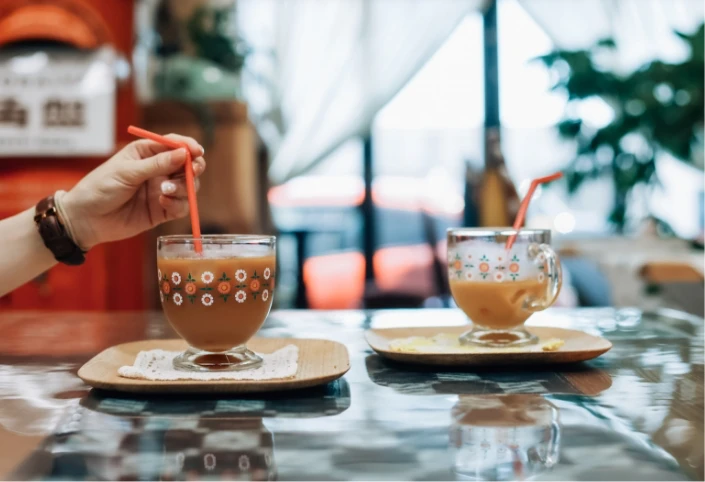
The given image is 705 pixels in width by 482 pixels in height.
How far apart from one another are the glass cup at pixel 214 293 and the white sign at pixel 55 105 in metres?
2.34

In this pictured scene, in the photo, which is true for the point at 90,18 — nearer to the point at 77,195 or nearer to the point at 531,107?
the point at 77,195

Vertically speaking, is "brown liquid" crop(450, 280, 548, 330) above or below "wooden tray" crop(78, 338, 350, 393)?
above

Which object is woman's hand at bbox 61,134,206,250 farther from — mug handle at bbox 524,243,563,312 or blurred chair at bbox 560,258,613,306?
blurred chair at bbox 560,258,613,306

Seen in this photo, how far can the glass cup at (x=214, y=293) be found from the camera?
0.81m

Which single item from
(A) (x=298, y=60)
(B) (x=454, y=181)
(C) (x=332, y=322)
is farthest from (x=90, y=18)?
(B) (x=454, y=181)

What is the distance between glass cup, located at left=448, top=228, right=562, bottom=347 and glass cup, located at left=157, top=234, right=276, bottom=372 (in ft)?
0.96

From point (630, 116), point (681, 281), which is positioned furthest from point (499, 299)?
point (630, 116)

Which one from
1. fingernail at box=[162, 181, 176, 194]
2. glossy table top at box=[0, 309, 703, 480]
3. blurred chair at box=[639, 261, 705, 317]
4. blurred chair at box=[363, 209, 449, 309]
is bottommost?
blurred chair at box=[363, 209, 449, 309]

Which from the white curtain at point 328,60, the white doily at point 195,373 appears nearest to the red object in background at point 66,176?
the white curtain at point 328,60

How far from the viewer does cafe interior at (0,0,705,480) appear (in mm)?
578

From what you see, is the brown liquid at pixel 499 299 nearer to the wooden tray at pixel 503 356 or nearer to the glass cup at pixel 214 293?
the wooden tray at pixel 503 356

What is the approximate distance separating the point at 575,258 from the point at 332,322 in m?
2.45

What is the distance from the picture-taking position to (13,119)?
2.98m

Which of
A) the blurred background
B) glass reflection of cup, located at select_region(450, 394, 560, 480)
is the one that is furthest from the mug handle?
the blurred background
